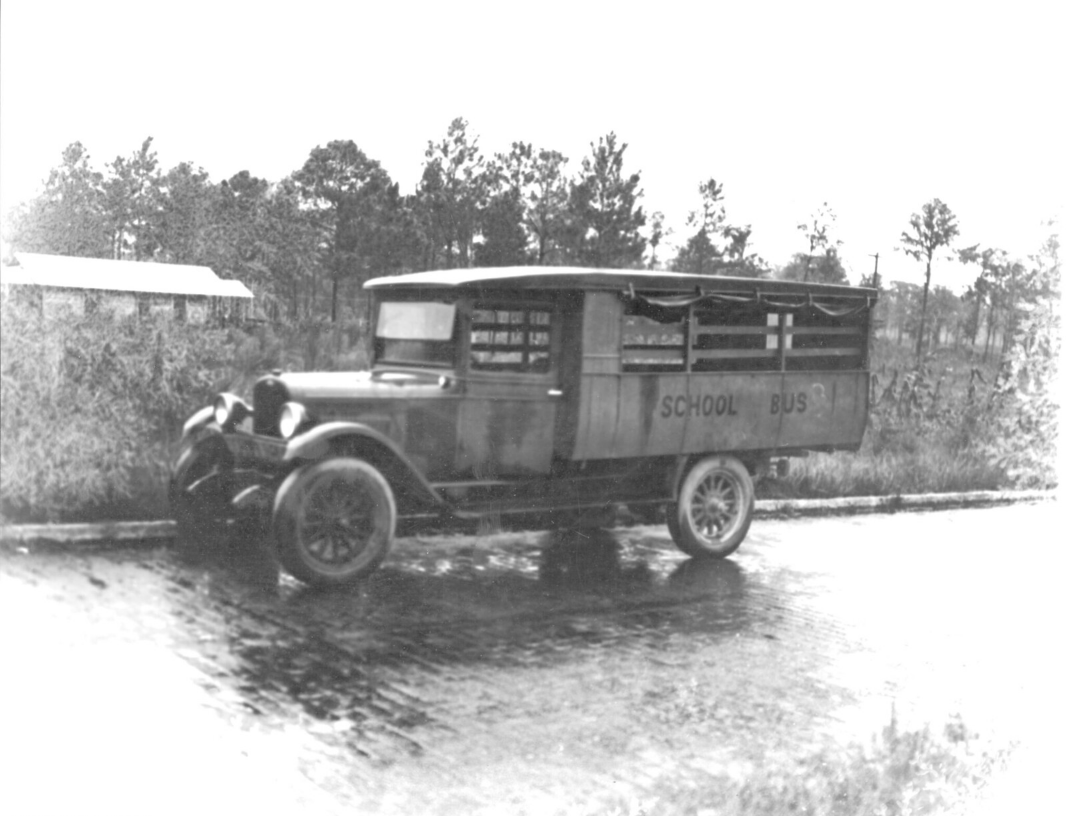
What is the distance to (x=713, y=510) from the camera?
792cm

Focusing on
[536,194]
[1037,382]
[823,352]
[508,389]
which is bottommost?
[508,389]

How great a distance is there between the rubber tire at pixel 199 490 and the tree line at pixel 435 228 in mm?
999

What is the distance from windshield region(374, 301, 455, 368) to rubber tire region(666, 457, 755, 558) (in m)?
1.86

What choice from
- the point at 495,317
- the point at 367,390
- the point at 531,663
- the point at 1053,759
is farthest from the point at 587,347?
the point at 1053,759

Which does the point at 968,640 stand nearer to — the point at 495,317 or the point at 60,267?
the point at 495,317

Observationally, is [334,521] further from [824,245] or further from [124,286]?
[824,245]

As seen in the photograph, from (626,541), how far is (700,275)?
1.96 m

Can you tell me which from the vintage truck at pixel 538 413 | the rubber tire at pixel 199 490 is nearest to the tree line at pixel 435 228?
the vintage truck at pixel 538 413

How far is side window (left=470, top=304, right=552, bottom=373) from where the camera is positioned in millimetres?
6883

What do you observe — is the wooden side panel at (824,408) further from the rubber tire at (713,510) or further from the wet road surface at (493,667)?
the wet road surface at (493,667)

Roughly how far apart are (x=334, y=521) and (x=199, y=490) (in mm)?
752

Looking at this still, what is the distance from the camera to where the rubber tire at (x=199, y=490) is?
6332 mm

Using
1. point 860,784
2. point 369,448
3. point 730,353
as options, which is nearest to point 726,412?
point 730,353

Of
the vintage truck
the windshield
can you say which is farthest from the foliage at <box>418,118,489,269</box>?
the windshield
